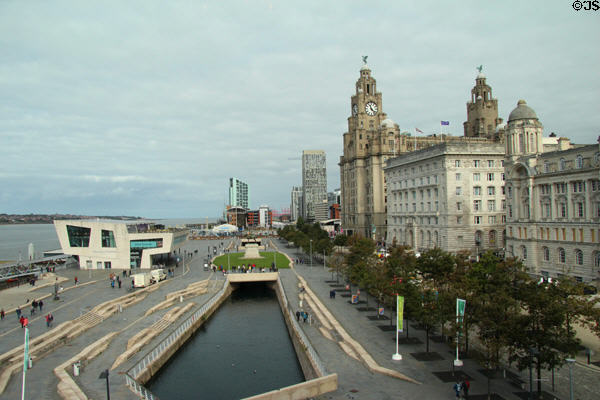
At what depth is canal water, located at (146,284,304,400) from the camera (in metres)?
A: 30.8

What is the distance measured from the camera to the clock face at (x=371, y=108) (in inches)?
5212

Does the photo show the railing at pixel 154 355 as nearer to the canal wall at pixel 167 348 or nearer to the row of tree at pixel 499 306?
the canal wall at pixel 167 348

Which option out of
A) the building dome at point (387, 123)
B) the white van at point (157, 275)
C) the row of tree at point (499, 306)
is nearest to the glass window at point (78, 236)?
the white van at point (157, 275)

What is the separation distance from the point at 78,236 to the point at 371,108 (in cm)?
9015

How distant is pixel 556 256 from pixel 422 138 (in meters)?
86.1

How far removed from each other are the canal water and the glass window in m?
35.4

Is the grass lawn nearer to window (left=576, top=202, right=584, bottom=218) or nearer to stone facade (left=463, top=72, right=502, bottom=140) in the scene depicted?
window (left=576, top=202, right=584, bottom=218)

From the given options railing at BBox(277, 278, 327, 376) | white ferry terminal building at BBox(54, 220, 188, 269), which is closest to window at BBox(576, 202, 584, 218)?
railing at BBox(277, 278, 327, 376)

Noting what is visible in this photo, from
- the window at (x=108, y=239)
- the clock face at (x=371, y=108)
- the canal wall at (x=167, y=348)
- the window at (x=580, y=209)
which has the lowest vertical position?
the canal wall at (x=167, y=348)

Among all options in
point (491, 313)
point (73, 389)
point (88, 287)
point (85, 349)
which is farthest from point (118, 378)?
point (88, 287)

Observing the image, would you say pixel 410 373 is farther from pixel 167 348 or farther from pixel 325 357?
pixel 167 348

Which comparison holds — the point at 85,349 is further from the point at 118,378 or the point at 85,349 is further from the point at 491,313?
the point at 491,313

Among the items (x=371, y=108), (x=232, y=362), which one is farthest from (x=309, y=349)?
(x=371, y=108)

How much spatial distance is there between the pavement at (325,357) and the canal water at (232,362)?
2832 millimetres
